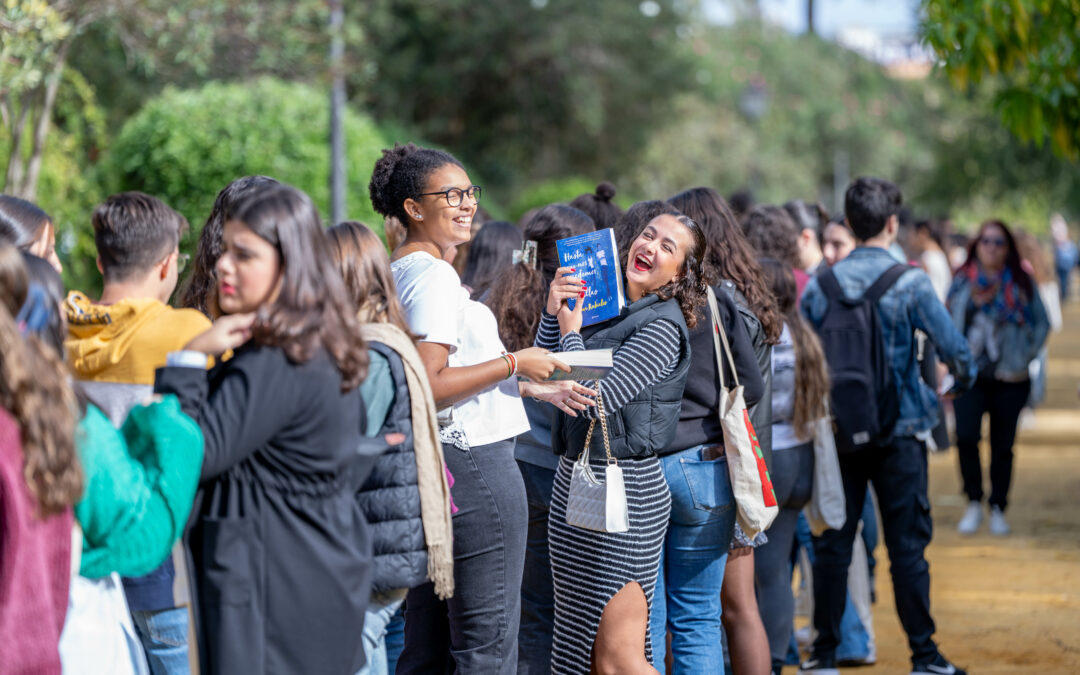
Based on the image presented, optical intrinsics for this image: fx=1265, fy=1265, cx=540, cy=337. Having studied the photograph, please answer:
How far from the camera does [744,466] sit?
14.5 feet

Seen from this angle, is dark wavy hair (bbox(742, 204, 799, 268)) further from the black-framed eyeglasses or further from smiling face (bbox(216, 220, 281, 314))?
smiling face (bbox(216, 220, 281, 314))

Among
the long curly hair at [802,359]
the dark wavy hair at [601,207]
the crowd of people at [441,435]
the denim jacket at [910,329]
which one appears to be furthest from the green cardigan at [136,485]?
the denim jacket at [910,329]

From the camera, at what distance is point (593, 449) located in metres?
4.25

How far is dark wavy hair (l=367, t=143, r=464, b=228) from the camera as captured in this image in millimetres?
4035

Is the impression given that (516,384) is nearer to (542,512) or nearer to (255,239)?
(542,512)

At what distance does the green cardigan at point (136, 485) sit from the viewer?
9.15ft

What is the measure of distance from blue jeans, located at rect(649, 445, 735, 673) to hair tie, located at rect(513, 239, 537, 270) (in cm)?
97

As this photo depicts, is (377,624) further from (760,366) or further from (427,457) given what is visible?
(760,366)

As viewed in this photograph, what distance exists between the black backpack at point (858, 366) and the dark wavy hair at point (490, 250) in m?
1.51

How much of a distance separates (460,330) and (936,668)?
124 inches

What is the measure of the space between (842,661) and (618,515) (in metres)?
2.78

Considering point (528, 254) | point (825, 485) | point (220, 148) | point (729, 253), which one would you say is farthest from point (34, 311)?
point (220, 148)

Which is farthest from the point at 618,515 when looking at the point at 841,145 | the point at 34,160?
the point at 841,145

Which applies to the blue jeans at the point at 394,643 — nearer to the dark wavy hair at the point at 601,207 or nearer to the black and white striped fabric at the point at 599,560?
the black and white striped fabric at the point at 599,560
